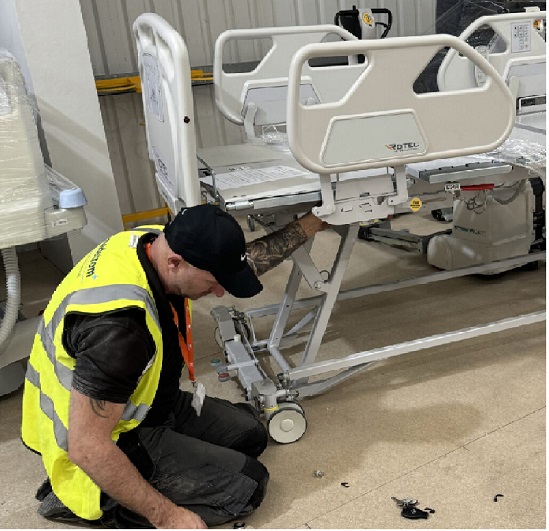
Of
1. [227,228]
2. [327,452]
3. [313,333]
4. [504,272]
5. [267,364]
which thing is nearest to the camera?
[227,228]

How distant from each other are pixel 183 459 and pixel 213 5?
4152 millimetres

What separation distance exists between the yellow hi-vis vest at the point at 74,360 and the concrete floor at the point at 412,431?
34 centimetres

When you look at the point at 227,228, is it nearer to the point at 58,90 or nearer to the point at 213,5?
the point at 58,90

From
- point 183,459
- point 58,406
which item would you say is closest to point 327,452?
point 183,459

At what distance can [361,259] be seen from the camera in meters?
4.29

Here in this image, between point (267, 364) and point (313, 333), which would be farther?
point (267, 364)

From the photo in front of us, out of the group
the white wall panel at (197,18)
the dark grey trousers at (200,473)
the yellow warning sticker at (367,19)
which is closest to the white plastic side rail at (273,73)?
the yellow warning sticker at (367,19)

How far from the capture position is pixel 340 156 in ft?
6.93

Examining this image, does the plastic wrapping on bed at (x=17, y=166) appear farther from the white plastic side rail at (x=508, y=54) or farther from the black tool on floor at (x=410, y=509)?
the white plastic side rail at (x=508, y=54)

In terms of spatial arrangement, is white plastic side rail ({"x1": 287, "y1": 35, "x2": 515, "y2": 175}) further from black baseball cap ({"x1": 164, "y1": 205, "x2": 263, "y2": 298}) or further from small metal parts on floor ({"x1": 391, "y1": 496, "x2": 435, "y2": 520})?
small metal parts on floor ({"x1": 391, "y1": 496, "x2": 435, "y2": 520})

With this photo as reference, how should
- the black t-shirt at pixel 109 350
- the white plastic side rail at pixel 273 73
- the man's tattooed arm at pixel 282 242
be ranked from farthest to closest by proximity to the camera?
1. the white plastic side rail at pixel 273 73
2. the man's tattooed arm at pixel 282 242
3. the black t-shirt at pixel 109 350

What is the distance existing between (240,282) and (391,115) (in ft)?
2.71

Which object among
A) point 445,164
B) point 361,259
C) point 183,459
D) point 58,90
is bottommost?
point 361,259

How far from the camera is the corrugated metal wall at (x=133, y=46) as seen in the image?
4.84 meters
